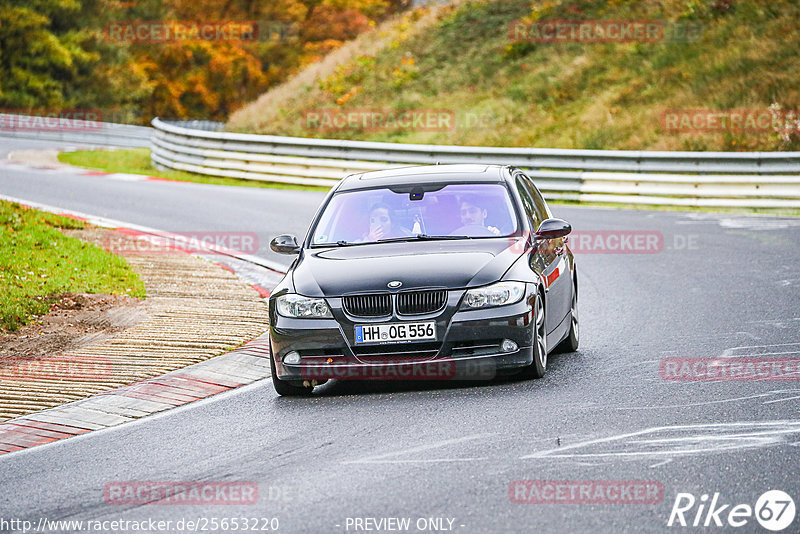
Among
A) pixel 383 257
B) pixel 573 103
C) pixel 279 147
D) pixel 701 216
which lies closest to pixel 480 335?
pixel 383 257

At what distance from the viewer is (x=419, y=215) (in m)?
10.0

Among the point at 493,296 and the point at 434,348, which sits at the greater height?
the point at 493,296

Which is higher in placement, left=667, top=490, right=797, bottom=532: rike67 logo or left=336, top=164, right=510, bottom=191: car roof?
left=336, top=164, right=510, bottom=191: car roof

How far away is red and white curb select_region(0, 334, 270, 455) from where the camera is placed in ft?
28.0
